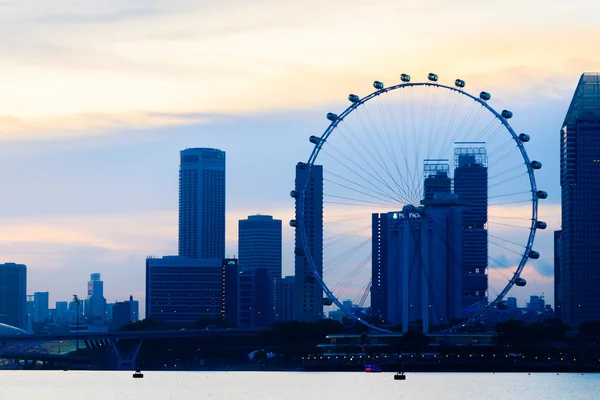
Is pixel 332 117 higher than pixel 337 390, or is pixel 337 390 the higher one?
pixel 332 117

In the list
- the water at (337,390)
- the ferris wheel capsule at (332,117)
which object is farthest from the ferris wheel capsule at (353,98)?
the water at (337,390)

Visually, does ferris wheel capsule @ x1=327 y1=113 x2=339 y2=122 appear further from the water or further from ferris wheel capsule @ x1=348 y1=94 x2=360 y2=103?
the water

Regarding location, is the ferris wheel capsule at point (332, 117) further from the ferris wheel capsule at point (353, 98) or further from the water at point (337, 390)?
the water at point (337, 390)

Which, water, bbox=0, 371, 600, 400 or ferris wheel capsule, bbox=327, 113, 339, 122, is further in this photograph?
ferris wheel capsule, bbox=327, 113, 339, 122

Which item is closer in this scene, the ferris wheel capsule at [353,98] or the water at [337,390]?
the water at [337,390]

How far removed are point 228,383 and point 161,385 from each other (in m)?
9.89

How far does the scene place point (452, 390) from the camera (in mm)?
163125

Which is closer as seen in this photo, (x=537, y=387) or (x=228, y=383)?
(x=537, y=387)

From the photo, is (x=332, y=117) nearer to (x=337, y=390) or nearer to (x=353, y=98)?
(x=353, y=98)

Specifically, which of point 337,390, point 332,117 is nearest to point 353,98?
point 332,117

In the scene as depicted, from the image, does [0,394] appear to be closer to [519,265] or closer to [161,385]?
[161,385]

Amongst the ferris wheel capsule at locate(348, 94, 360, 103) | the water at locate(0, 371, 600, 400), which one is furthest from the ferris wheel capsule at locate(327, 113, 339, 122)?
the water at locate(0, 371, 600, 400)

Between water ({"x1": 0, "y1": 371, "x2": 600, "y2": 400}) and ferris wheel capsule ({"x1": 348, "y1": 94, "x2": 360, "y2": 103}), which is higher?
ferris wheel capsule ({"x1": 348, "y1": 94, "x2": 360, "y2": 103})

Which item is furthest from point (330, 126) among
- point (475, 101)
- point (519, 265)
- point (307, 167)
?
point (519, 265)
